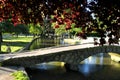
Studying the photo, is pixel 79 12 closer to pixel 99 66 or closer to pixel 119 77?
pixel 119 77

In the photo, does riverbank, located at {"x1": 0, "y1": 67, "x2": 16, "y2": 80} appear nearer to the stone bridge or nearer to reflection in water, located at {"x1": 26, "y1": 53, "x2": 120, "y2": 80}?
the stone bridge

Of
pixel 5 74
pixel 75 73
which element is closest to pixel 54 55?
pixel 75 73

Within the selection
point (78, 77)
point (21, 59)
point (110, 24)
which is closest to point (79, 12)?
point (110, 24)

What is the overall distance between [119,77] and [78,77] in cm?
472

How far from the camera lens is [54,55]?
1340 inches

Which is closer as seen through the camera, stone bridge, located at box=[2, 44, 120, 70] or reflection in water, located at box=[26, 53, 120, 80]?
stone bridge, located at box=[2, 44, 120, 70]

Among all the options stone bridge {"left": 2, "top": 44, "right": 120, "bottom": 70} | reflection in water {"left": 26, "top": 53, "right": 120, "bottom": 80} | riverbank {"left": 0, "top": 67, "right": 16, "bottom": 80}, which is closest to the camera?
riverbank {"left": 0, "top": 67, "right": 16, "bottom": 80}

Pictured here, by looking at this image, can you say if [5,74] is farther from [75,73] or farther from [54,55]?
[75,73]

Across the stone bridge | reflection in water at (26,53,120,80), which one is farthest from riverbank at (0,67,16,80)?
reflection in water at (26,53,120,80)

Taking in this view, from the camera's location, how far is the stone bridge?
2952 centimetres

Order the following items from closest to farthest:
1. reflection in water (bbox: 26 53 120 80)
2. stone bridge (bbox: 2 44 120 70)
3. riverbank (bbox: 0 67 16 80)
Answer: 1. riverbank (bbox: 0 67 16 80)
2. stone bridge (bbox: 2 44 120 70)
3. reflection in water (bbox: 26 53 120 80)

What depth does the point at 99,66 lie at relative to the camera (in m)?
43.0

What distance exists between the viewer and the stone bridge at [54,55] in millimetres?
29516

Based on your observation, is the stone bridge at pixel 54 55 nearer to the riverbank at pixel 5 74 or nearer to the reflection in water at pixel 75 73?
the reflection in water at pixel 75 73
